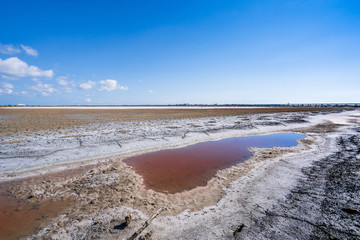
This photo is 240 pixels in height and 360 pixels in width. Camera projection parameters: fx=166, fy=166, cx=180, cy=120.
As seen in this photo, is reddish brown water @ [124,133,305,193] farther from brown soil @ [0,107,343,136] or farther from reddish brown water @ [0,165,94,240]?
brown soil @ [0,107,343,136]

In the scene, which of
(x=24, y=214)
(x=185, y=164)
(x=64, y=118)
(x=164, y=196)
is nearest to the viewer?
(x=24, y=214)

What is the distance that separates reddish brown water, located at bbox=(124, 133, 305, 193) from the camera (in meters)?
5.73

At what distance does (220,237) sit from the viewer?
10.6ft

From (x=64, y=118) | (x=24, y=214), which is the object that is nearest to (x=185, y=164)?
(x=24, y=214)

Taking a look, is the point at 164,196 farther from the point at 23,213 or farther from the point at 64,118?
the point at 64,118

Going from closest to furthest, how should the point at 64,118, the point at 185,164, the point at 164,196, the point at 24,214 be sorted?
1. the point at 24,214
2. the point at 164,196
3. the point at 185,164
4. the point at 64,118

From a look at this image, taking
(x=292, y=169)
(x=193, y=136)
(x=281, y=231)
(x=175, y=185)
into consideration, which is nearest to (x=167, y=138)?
(x=193, y=136)

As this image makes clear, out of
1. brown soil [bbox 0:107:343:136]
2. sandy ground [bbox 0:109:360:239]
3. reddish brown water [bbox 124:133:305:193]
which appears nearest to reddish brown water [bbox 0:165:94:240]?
sandy ground [bbox 0:109:360:239]

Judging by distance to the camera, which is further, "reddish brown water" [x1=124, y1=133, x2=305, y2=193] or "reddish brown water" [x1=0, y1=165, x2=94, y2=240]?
"reddish brown water" [x1=124, y1=133, x2=305, y2=193]

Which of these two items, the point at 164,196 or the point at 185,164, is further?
the point at 185,164

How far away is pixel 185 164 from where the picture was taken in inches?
296

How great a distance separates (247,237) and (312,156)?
6.69 meters

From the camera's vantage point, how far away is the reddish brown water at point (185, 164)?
18.8ft

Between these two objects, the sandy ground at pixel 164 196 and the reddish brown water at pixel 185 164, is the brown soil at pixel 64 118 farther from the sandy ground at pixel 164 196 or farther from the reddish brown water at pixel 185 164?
the reddish brown water at pixel 185 164
